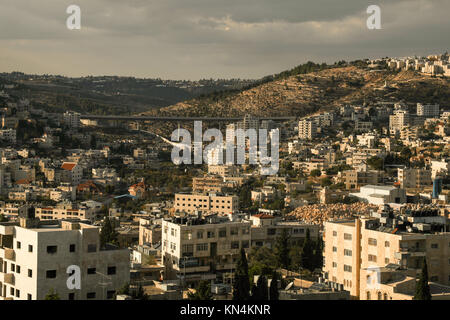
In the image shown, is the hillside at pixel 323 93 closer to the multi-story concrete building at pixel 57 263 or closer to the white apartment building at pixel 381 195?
the white apartment building at pixel 381 195

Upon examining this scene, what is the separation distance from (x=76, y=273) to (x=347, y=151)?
169ft

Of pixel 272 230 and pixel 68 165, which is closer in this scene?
pixel 272 230

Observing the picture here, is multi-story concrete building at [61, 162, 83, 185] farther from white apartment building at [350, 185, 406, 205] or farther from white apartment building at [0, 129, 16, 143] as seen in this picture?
white apartment building at [350, 185, 406, 205]

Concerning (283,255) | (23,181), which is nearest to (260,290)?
(283,255)

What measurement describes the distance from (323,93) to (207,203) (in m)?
49.9

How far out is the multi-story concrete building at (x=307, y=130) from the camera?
75938mm

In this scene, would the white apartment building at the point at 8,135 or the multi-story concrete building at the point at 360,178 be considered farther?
the white apartment building at the point at 8,135

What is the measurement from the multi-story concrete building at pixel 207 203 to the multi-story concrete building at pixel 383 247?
2441cm

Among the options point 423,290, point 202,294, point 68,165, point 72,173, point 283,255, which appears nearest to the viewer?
point 423,290

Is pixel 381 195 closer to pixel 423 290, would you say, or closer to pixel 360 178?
pixel 360 178

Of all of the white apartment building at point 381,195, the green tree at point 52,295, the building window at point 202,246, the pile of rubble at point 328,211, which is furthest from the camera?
the white apartment building at point 381,195

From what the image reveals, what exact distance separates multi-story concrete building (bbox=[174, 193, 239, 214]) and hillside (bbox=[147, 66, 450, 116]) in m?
44.4

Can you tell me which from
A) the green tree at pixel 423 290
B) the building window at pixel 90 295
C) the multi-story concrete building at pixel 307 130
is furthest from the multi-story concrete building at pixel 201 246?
the multi-story concrete building at pixel 307 130

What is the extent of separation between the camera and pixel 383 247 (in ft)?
64.8
